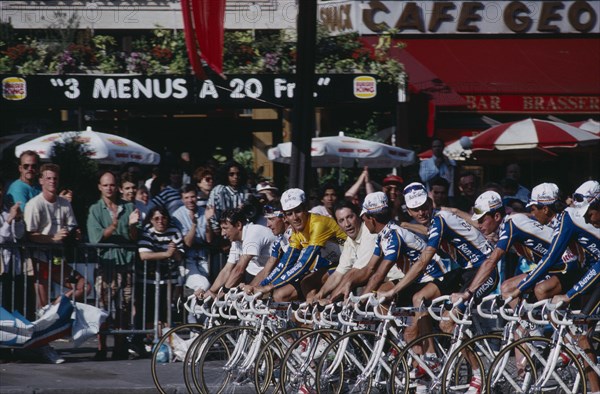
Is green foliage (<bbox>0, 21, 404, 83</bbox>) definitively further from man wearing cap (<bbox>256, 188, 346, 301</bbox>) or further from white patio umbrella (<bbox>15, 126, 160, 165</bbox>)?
man wearing cap (<bbox>256, 188, 346, 301</bbox>)

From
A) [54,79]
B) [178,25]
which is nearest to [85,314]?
[54,79]

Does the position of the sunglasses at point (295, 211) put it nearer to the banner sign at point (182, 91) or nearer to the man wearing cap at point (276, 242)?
the man wearing cap at point (276, 242)

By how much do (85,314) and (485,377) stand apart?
5.26 metres

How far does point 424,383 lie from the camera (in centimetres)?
1014

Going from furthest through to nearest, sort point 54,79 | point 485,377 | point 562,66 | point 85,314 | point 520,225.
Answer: point 562,66
point 54,79
point 85,314
point 520,225
point 485,377

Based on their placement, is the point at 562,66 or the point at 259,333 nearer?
the point at 259,333

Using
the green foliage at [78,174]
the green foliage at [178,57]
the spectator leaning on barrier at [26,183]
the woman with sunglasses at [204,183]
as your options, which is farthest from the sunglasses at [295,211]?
the green foliage at [178,57]

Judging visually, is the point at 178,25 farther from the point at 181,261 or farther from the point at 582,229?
the point at 582,229

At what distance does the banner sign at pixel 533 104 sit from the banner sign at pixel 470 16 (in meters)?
2.52

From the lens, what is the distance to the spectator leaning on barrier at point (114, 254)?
13.5m

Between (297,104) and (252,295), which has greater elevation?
(297,104)

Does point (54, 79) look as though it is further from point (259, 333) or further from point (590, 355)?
point (590, 355)

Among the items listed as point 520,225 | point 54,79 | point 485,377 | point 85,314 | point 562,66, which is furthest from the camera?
point 562,66

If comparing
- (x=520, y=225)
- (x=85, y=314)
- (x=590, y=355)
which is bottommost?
(x=85, y=314)
